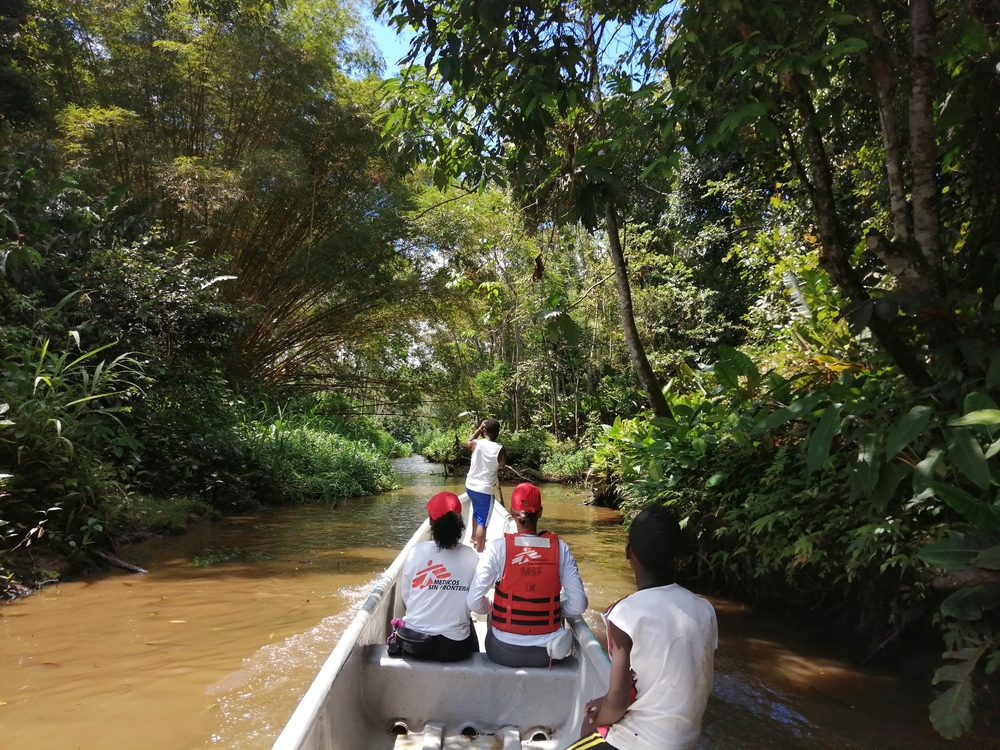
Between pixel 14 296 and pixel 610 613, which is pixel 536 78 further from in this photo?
pixel 14 296

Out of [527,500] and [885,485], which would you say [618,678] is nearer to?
[527,500]

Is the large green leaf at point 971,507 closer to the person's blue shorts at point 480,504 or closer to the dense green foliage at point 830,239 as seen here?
the dense green foliage at point 830,239

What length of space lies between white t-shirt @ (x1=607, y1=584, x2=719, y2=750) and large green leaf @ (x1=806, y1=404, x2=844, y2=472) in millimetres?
1915

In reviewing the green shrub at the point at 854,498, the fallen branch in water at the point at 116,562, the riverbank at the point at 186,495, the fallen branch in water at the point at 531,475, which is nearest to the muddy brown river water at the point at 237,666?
the fallen branch in water at the point at 116,562

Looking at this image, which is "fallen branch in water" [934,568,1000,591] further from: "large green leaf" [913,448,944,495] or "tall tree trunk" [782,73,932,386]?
"tall tree trunk" [782,73,932,386]

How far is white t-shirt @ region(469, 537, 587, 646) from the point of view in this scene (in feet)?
10.3

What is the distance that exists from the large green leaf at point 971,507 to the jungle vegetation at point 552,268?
0.06ft

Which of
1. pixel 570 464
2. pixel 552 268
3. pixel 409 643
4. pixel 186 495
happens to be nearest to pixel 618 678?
pixel 409 643

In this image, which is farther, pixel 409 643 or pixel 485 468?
pixel 485 468

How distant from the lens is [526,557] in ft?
10.3

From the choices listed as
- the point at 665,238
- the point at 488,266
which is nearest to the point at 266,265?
the point at 488,266

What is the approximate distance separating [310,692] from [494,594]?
1.14m

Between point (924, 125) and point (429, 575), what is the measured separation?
3.53 metres

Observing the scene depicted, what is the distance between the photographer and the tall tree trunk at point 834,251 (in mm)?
4031
